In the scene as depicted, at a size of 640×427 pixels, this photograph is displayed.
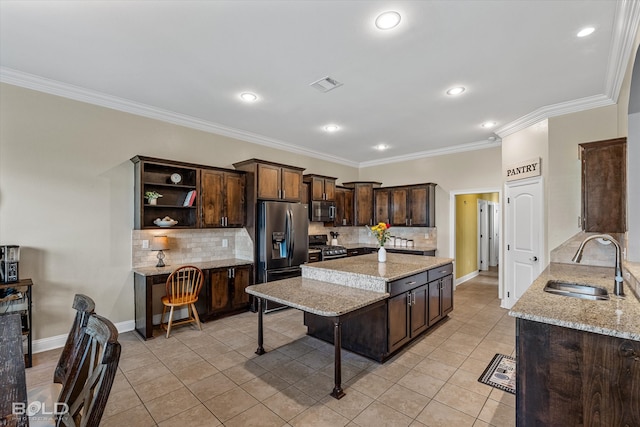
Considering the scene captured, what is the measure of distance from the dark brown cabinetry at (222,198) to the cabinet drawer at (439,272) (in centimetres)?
293

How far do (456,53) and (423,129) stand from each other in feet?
7.55

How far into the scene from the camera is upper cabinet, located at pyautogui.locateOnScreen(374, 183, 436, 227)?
A: 623 cm

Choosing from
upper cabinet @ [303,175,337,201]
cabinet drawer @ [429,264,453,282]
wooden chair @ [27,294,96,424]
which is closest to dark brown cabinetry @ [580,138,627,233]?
cabinet drawer @ [429,264,453,282]

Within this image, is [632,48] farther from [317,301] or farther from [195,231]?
[195,231]

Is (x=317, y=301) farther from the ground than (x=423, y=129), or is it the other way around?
(x=423, y=129)

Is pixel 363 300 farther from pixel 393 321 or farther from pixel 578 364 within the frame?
pixel 578 364

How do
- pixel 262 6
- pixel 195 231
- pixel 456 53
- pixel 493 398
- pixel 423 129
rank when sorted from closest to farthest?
1. pixel 262 6
2. pixel 493 398
3. pixel 456 53
4. pixel 195 231
5. pixel 423 129

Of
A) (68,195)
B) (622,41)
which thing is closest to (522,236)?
(622,41)

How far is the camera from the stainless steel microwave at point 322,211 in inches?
241

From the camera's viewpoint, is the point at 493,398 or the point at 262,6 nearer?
the point at 262,6

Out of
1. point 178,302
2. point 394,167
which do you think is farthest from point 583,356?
point 394,167

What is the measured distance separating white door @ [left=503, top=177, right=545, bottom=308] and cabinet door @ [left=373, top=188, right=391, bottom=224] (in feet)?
8.21

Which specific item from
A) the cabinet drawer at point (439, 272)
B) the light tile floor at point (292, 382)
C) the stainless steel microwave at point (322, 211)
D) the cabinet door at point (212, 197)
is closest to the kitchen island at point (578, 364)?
the light tile floor at point (292, 382)

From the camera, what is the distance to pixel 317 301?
2520 millimetres
